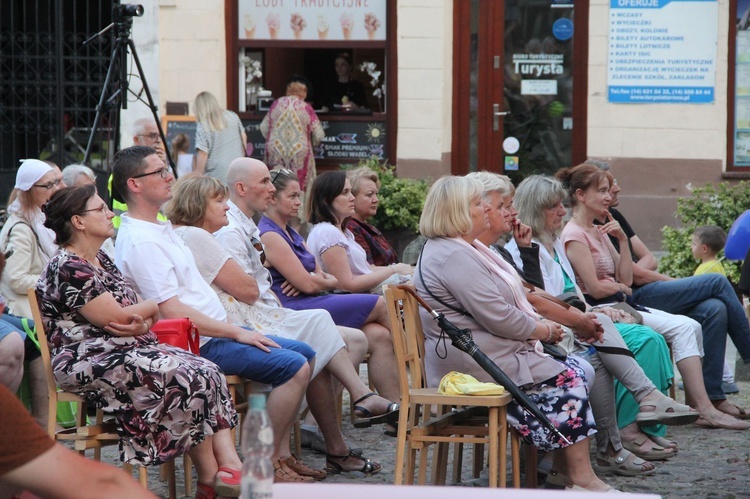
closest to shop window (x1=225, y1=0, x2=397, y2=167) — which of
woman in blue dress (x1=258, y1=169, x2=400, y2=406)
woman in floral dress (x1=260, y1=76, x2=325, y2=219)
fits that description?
woman in floral dress (x1=260, y1=76, x2=325, y2=219)

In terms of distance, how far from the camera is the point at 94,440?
4418 millimetres

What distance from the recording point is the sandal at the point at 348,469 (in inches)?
213

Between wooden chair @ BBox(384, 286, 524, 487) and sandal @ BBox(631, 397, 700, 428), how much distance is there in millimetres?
885

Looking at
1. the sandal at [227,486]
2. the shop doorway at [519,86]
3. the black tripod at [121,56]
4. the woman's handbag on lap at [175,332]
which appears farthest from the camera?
the shop doorway at [519,86]

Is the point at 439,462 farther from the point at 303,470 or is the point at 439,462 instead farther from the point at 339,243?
the point at 339,243

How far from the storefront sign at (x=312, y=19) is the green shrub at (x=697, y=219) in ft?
13.7

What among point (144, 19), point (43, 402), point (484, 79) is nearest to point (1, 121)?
point (144, 19)

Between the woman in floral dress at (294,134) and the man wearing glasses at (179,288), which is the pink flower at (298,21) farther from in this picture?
the man wearing glasses at (179,288)

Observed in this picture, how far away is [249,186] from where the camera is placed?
19.1 ft

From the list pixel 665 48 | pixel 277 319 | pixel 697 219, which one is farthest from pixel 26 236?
pixel 665 48

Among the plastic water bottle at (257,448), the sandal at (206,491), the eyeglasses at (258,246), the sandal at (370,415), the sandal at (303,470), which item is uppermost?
the eyeglasses at (258,246)

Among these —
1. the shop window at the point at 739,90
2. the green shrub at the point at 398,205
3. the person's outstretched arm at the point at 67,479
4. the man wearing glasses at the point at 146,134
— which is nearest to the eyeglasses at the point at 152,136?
the man wearing glasses at the point at 146,134

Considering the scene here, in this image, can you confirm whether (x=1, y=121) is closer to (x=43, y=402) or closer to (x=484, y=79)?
(x=484, y=79)

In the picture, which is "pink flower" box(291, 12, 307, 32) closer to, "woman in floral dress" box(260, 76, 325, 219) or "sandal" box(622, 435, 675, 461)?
"woman in floral dress" box(260, 76, 325, 219)
